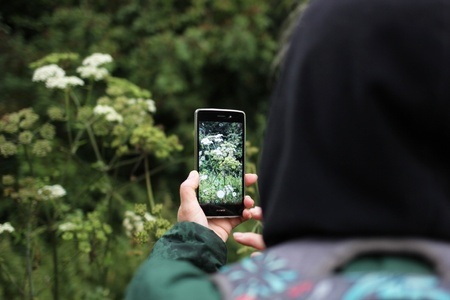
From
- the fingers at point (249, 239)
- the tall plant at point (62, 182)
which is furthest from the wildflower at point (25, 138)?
the fingers at point (249, 239)

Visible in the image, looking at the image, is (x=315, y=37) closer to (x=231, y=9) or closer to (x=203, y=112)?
(x=203, y=112)

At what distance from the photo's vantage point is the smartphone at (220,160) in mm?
1827

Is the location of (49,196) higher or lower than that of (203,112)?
lower

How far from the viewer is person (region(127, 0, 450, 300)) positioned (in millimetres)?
1061

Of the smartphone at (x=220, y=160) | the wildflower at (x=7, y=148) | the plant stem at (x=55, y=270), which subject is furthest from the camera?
the plant stem at (x=55, y=270)

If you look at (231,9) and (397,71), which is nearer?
(397,71)

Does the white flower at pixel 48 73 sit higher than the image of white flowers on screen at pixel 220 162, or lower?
higher

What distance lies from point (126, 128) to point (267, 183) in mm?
2194

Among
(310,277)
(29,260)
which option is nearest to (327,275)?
(310,277)

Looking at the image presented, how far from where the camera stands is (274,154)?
3.86 ft

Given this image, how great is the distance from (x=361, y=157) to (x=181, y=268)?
1.04 feet

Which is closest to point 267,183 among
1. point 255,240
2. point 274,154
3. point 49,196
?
point 274,154

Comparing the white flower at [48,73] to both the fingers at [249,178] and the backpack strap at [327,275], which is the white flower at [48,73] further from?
the backpack strap at [327,275]

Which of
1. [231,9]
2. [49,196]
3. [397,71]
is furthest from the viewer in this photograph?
[231,9]
